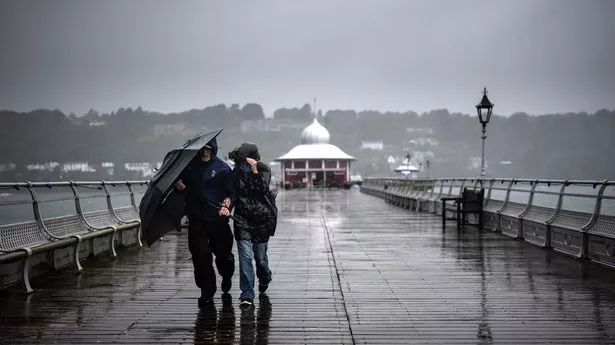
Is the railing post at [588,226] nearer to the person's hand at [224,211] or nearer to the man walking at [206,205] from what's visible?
the man walking at [206,205]

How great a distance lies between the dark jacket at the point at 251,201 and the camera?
802cm

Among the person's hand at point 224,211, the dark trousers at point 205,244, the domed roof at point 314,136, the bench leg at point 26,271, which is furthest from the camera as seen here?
the domed roof at point 314,136

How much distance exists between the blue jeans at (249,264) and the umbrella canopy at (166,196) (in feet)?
2.77

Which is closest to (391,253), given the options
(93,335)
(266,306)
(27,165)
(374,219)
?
(266,306)

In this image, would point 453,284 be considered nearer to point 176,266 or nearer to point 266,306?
point 266,306

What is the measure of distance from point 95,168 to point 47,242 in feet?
479

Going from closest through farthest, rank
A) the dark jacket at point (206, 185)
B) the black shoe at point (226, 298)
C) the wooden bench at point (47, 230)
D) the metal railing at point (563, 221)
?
the dark jacket at point (206, 185)
the black shoe at point (226, 298)
the wooden bench at point (47, 230)
the metal railing at point (563, 221)

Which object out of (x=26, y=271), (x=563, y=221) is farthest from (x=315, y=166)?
(x=26, y=271)

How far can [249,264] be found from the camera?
8.04 metres

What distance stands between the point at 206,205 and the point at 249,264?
84 centimetres

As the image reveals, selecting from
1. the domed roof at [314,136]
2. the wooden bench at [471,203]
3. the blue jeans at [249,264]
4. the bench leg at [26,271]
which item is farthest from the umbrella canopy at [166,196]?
the domed roof at [314,136]

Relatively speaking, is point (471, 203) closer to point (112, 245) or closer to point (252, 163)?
point (112, 245)

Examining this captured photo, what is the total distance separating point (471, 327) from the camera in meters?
6.85

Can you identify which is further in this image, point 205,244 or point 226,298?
point 226,298
